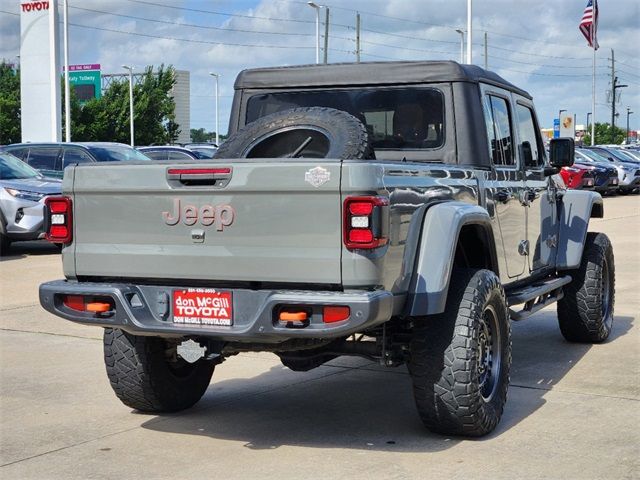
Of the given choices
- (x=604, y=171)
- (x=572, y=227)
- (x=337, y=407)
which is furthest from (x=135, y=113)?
(x=337, y=407)

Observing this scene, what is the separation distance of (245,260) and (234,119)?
2436 millimetres

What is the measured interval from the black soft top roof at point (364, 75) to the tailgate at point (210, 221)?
190cm

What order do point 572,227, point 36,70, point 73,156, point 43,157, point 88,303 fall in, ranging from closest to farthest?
point 88,303, point 572,227, point 73,156, point 43,157, point 36,70

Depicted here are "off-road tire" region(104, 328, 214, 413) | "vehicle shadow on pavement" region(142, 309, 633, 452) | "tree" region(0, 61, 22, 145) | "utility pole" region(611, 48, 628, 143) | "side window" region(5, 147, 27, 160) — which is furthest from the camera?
"utility pole" region(611, 48, 628, 143)

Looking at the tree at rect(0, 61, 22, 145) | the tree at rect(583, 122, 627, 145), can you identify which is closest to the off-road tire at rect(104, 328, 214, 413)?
the tree at rect(0, 61, 22, 145)

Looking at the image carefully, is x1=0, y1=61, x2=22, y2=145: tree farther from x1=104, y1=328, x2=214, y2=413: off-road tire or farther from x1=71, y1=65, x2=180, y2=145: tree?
x1=104, y1=328, x2=214, y2=413: off-road tire

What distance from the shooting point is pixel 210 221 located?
512cm

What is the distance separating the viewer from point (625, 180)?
33969 mm

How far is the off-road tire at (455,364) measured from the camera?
532 cm

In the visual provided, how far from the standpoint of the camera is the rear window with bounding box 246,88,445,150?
21.4 ft

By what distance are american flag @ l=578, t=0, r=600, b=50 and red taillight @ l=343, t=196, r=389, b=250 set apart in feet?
144

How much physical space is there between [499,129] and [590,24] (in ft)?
139

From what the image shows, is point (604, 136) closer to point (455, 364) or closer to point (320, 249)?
point (455, 364)

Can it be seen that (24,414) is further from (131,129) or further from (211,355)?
(131,129)
